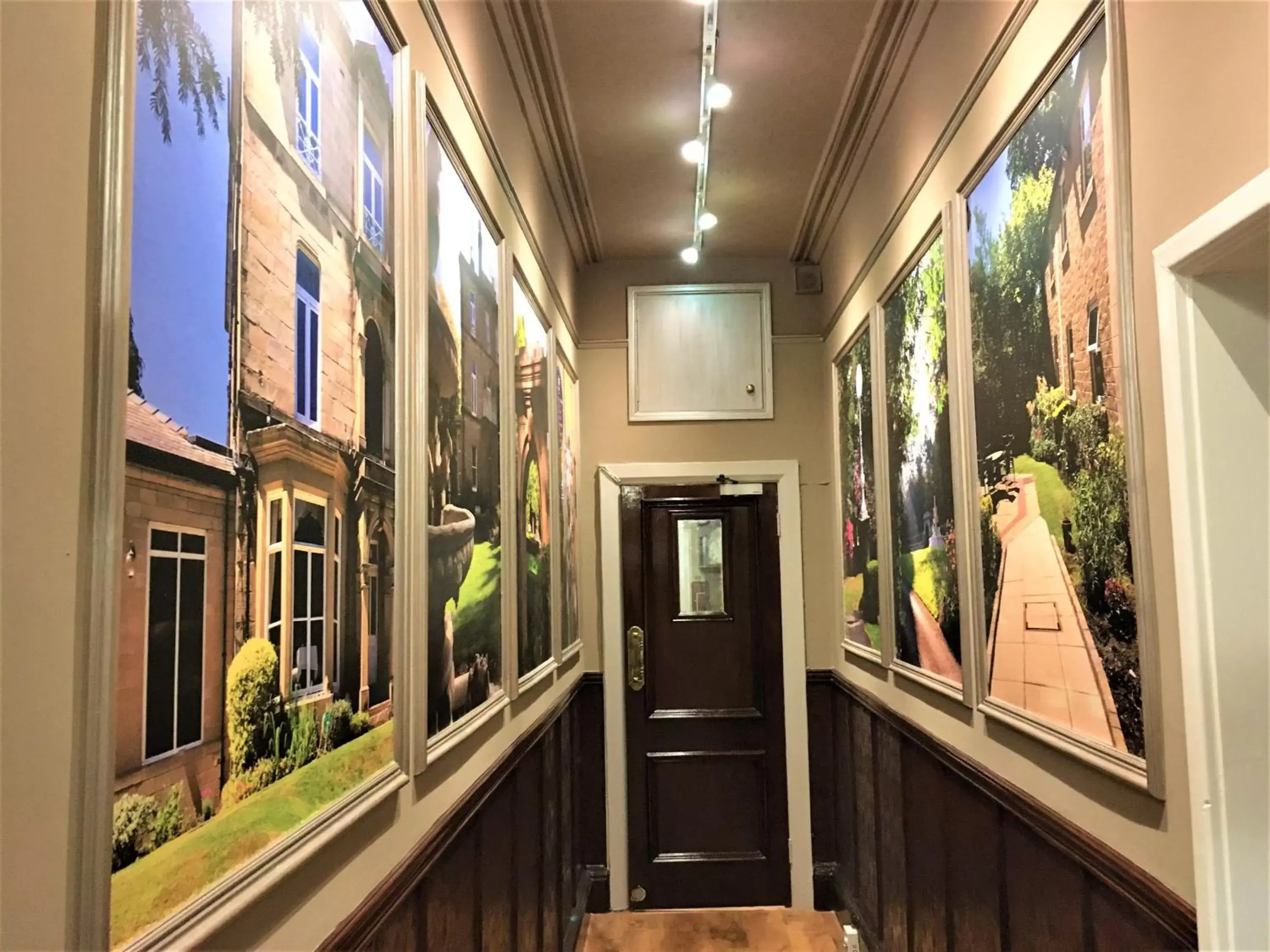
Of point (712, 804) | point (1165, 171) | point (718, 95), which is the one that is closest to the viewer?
point (1165, 171)

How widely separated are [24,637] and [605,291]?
4107 millimetres

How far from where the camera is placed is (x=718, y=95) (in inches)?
112

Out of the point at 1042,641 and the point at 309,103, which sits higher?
the point at 309,103

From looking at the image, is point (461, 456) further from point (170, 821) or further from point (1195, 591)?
point (1195, 591)

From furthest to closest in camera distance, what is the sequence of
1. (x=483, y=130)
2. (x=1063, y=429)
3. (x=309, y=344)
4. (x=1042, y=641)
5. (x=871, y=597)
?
(x=871, y=597) → (x=483, y=130) → (x=1042, y=641) → (x=1063, y=429) → (x=309, y=344)

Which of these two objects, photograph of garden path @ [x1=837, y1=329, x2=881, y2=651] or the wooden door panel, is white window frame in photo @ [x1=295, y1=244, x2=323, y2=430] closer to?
photograph of garden path @ [x1=837, y1=329, x2=881, y2=651]

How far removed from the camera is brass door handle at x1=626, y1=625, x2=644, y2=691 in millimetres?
4469

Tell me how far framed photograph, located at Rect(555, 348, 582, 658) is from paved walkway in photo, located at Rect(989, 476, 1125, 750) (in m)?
1.86

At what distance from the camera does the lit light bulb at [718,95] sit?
2.82 meters

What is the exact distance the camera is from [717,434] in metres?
4.55

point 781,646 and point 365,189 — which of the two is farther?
point 781,646

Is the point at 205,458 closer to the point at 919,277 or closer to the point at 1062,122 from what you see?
the point at 1062,122

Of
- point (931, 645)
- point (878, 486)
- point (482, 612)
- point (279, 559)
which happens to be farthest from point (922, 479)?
point (279, 559)

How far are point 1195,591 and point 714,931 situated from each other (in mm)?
3426
